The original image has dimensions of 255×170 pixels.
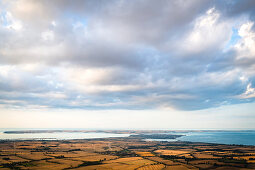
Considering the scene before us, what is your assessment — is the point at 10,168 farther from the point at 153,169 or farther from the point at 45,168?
the point at 153,169

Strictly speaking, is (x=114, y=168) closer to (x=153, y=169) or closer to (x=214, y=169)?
(x=153, y=169)

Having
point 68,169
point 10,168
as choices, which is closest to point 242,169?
point 68,169

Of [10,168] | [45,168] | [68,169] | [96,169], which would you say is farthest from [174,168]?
[10,168]

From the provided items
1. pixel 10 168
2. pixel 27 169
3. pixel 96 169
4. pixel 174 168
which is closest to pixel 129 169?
pixel 96 169

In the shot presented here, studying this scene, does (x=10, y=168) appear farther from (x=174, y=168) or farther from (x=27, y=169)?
(x=174, y=168)

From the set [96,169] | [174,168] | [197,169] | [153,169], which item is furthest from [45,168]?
[197,169]

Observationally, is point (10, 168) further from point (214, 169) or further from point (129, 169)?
point (214, 169)
